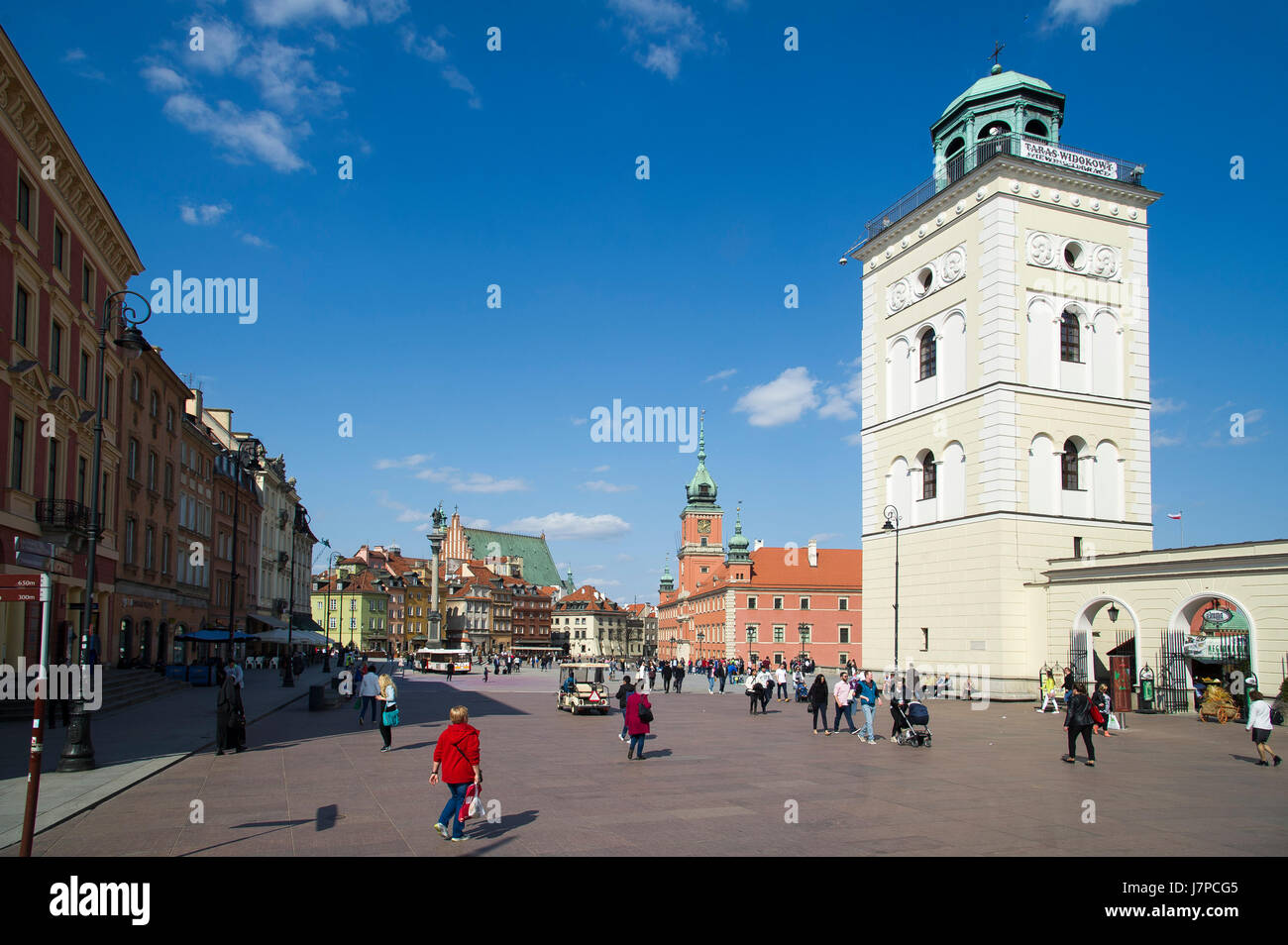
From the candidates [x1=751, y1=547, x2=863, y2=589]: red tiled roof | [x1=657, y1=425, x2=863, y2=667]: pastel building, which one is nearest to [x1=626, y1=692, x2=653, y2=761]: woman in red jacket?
[x1=657, y1=425, x2=863, y2=667]: pastel building

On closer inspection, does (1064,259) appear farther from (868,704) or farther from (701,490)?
(701,490)

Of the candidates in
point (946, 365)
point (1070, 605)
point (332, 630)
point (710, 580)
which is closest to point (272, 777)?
point (1070, 605)

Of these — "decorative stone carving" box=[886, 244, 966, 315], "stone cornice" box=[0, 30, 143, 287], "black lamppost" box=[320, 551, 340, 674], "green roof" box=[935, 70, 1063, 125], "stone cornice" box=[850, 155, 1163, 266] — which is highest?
"green roof" box=[935, 70, 1063, 125]

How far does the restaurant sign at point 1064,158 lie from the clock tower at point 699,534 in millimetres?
93707

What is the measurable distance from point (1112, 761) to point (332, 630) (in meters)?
123

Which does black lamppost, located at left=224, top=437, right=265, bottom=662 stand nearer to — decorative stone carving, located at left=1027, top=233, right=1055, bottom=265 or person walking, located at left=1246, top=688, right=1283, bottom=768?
person walking, located at left=1246, top=688, right=1283, bottom=768

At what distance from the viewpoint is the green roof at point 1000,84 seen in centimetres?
4044

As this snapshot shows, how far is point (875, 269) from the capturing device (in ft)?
151

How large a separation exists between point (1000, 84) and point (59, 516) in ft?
130

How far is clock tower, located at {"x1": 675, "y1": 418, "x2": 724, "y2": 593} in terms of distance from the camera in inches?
5207

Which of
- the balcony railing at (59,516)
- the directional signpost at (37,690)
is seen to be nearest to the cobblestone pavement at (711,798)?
A: the directional signpost at (37,690)

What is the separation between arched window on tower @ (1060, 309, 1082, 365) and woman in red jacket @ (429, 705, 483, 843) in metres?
34.9

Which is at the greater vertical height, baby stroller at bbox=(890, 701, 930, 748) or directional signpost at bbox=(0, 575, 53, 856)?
directional signpost at bbox=(0, 575, 53, 856)

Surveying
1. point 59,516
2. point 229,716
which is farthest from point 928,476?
point 59,516
